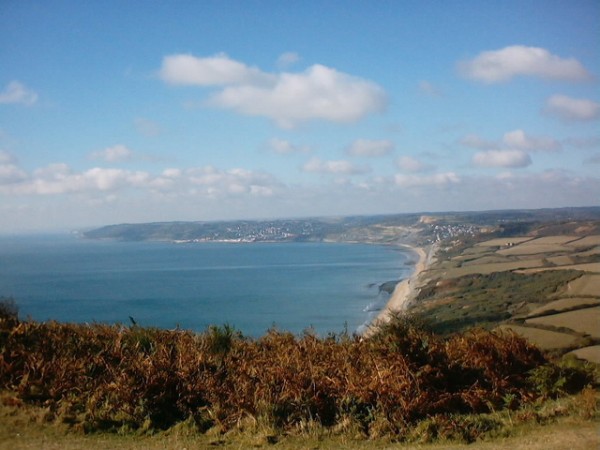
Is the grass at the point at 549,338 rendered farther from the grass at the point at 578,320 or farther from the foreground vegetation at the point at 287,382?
the foreground vegetation at the point at 287,382

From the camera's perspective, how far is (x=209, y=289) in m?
79.4

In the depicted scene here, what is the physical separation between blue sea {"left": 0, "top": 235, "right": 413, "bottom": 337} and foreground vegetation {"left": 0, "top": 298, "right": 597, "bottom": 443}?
17779 mm

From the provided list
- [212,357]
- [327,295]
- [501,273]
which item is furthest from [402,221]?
[212,357]

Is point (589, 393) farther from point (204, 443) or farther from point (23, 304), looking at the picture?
point (23, 304)

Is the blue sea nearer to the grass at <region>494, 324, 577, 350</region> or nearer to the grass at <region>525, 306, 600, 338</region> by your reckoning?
the grass at <region>525, 306, 600, 338</region>

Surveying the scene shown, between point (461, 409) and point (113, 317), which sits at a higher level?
point (461, 409)

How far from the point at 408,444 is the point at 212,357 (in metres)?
3.42

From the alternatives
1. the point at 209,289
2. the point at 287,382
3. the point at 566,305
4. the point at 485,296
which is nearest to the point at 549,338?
the point at 566,305

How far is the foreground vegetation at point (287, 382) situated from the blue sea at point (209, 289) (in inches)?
700

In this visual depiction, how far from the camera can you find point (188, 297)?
7025 centimetres

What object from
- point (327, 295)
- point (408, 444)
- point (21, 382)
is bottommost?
point (327, 295)

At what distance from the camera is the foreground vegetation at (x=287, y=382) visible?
23.2 ft

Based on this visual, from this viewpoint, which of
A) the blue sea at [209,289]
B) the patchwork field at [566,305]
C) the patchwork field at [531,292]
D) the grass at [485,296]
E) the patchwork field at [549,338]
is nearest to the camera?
the patchwork field at [549,338]

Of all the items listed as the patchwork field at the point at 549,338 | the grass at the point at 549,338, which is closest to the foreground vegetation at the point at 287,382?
the patchwork field at the point at 549,338
